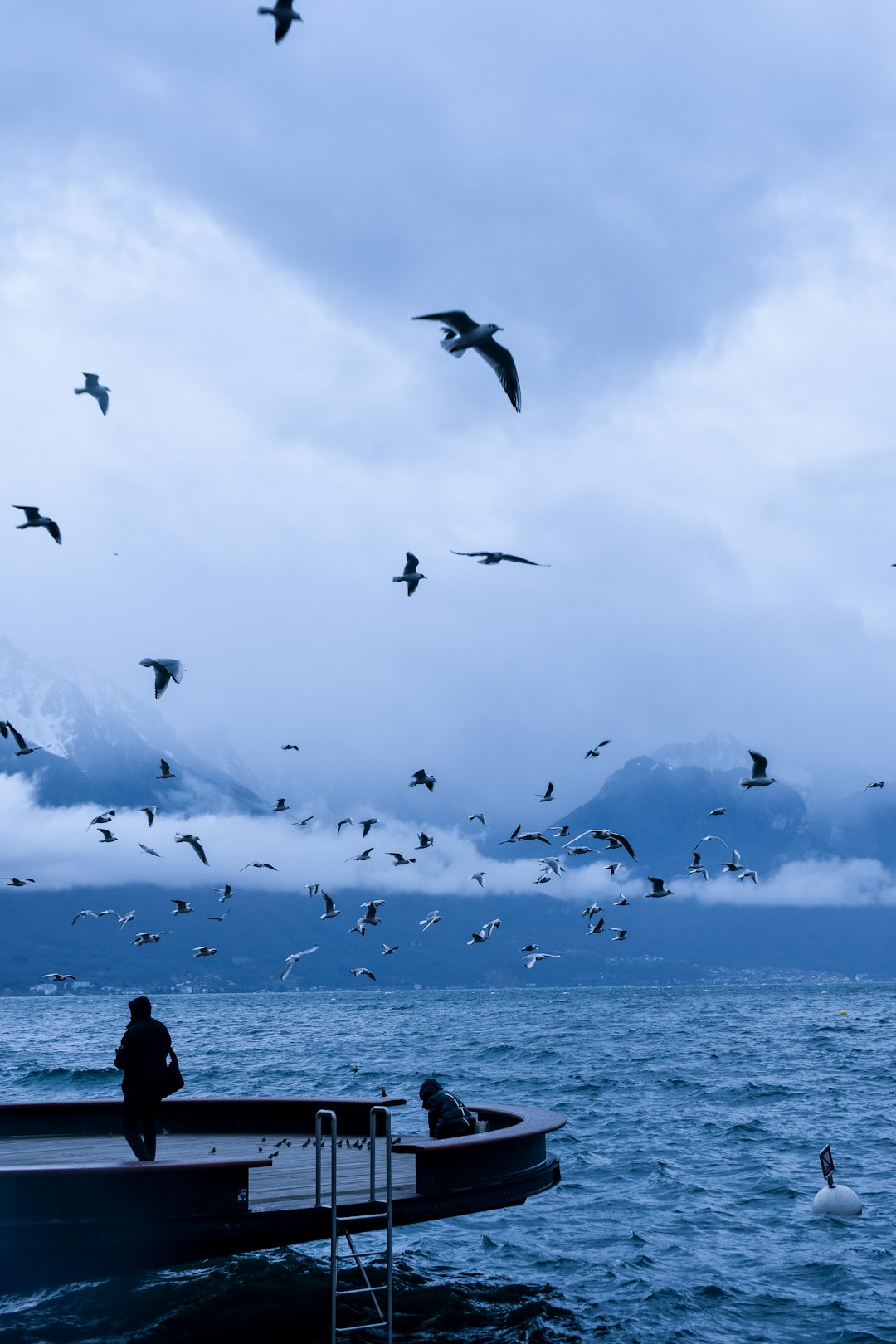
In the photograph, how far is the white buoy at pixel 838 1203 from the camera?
2205 cm

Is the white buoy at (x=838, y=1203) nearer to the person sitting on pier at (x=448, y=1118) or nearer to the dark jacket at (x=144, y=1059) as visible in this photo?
the person sitting on pier at (x=448, y=1118)

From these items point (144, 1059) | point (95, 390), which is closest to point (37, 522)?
point (95, 390)

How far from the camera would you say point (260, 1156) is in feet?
46.0

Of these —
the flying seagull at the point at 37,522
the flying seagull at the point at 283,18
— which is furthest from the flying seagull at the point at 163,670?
the flying seagull at the point at 283,18

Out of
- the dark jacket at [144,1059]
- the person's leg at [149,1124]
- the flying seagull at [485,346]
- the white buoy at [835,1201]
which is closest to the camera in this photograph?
the dark jacket at [144,1059]

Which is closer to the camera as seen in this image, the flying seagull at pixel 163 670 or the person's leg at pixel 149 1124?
the person's leg at pixel 149 1124

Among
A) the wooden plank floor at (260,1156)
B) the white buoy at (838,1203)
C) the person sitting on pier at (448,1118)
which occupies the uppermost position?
the person sitting on pier at (448,1118)

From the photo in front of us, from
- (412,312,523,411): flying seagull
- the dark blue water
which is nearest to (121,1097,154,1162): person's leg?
the dark blue water

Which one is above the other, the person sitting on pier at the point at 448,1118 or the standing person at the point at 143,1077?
the standing person at the point at 143,1077

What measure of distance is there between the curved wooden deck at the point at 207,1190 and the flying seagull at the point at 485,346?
960cm

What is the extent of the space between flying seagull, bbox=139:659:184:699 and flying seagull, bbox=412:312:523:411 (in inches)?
476

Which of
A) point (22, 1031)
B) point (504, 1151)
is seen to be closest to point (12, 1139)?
point (504, 1151)

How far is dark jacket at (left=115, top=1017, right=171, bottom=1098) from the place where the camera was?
552 inches

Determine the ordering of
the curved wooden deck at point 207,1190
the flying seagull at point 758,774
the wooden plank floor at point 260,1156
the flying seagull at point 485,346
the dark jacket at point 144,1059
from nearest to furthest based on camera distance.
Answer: the curved wooden deck at point 207,1190 < the dark jacket at point 144,1059 < the wooden plank floor at point 260,1156 < the flying seagull at point 485,346 < the flying seagull at point 758,774
